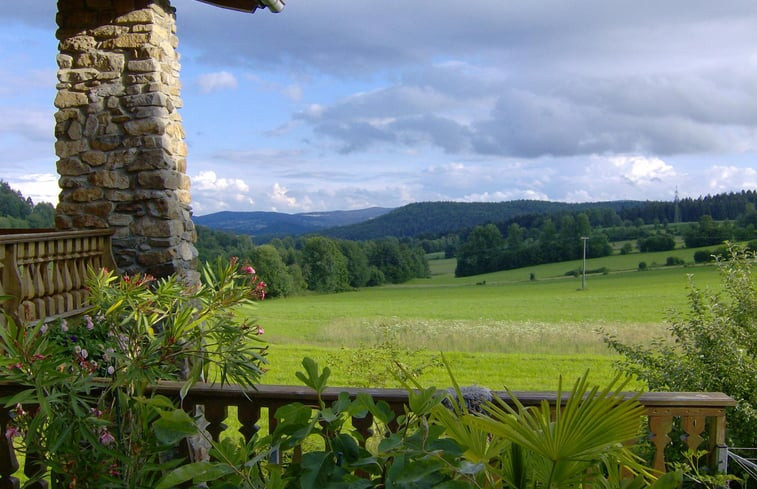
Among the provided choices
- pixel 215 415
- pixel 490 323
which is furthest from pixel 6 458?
pixel 490 323

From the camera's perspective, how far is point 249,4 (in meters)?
4.67

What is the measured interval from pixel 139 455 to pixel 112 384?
0.50 m

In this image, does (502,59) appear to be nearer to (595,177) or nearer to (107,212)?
(595,177)

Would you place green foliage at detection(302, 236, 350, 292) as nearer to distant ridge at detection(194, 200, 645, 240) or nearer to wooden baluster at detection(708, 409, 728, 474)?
distant ridge at detection(194, 200, 645, 240)

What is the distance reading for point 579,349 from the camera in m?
15.3

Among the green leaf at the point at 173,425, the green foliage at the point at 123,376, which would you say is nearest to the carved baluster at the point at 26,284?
the green foliage at the point at 123,376

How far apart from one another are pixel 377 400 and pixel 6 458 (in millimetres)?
1411

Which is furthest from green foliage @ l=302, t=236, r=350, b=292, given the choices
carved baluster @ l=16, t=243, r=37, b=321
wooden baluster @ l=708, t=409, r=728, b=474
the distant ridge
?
wooden baluster @ l=708, t=409, r=728, b=474

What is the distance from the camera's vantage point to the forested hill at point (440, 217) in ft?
154

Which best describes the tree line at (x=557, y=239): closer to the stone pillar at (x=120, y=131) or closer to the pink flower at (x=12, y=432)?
the stone pillar at (x=120, y=131)

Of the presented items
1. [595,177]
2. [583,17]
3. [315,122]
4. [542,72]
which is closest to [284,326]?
[315,122]

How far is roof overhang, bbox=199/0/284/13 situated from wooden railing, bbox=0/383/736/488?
320 cm

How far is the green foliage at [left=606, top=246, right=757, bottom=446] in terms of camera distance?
178 inches

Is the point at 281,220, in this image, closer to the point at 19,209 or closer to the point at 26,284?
the point at 19,209
